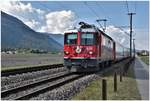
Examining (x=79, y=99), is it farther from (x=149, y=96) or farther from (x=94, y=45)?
(x=94, y=45)

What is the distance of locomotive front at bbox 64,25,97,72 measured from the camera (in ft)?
85.1

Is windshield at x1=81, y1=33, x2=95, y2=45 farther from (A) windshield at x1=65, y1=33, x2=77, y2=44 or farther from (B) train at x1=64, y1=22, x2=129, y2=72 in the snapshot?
(A) windshield at x1=65, y1=33, x2=77, y2=44

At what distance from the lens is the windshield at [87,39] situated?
26.2 meters

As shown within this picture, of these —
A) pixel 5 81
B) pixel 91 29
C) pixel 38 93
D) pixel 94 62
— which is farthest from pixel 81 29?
pixel 38 93

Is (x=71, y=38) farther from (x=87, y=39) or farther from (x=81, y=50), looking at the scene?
(x=81, y=50)

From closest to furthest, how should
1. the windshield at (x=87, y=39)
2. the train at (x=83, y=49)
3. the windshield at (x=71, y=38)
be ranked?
the train at (x=83, y=49), the windshield at (x=87, y=39), the windshield at (x=71, y=38)

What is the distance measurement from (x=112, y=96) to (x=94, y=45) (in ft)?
42.3

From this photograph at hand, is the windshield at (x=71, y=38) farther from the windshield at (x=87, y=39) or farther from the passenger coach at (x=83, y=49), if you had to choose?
the windshield at (x=87, y=39)

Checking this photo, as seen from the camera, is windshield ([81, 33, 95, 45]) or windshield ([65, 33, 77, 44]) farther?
windshield ([65, 33, 77, 44])

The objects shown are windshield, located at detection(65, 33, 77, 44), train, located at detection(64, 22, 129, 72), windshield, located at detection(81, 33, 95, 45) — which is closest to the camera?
train, located at detection(64, 22, 129, 72)

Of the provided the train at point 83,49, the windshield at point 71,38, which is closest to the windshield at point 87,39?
the train at point 83,49

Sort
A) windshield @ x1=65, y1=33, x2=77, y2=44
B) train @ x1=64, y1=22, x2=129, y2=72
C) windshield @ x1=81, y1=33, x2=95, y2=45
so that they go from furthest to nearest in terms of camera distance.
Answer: windshield @ x1=65, y1=33, x2=77, y2=44, windshield @ x1=81, y1=33, x2=95, y2=45, train @ x1=64, y1=22, x2=129, y2=72

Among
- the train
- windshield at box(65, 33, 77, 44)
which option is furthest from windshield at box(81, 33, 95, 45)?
windshield at box(65, 33, 77, 44)

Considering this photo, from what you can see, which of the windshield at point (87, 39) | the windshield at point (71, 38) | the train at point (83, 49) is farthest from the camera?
the windshield at point (71, 38)
